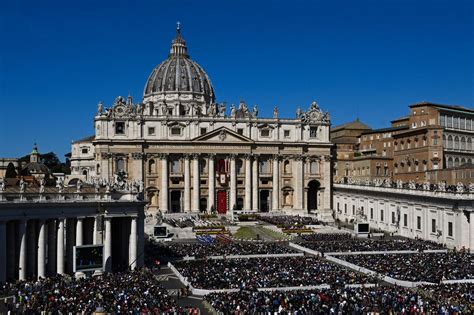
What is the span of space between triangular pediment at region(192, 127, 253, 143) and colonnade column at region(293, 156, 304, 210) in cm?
940

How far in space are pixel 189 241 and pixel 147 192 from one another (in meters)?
34.8

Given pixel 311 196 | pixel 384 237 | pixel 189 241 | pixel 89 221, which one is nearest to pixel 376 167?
pixel 311 196

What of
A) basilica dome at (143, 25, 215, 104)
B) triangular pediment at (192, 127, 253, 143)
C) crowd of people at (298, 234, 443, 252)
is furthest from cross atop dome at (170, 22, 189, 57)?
crowd of people at (298, 234, 443, 252)

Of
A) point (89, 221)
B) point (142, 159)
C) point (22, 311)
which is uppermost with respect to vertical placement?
point (142, 159)

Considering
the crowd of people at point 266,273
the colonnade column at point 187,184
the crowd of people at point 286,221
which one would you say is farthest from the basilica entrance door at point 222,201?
the crowd of people at point 266,273

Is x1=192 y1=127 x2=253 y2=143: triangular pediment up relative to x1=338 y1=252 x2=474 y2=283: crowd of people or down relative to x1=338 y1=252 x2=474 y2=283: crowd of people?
up

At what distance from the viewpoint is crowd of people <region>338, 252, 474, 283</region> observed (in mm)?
46550

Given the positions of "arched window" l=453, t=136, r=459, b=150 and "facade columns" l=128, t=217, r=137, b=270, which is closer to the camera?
"facade columns" l=128, t=217, r=137, b=270

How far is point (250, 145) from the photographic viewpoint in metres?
110

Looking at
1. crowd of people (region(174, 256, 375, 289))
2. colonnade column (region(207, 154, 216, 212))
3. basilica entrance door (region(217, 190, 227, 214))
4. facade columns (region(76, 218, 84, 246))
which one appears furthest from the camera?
basilica entrance door (region(217, 190, 227, 214))

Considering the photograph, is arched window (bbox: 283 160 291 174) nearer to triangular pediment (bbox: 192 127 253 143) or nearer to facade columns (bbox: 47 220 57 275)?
triangular pediment (bbox: 192 127 253 143)

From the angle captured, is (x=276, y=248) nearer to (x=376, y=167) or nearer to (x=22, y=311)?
(x=22, y=311)

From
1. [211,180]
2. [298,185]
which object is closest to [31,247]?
[211,180]

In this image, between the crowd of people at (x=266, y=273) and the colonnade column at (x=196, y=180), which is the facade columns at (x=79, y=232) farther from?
the colonnade column at (x=196, y=180)
